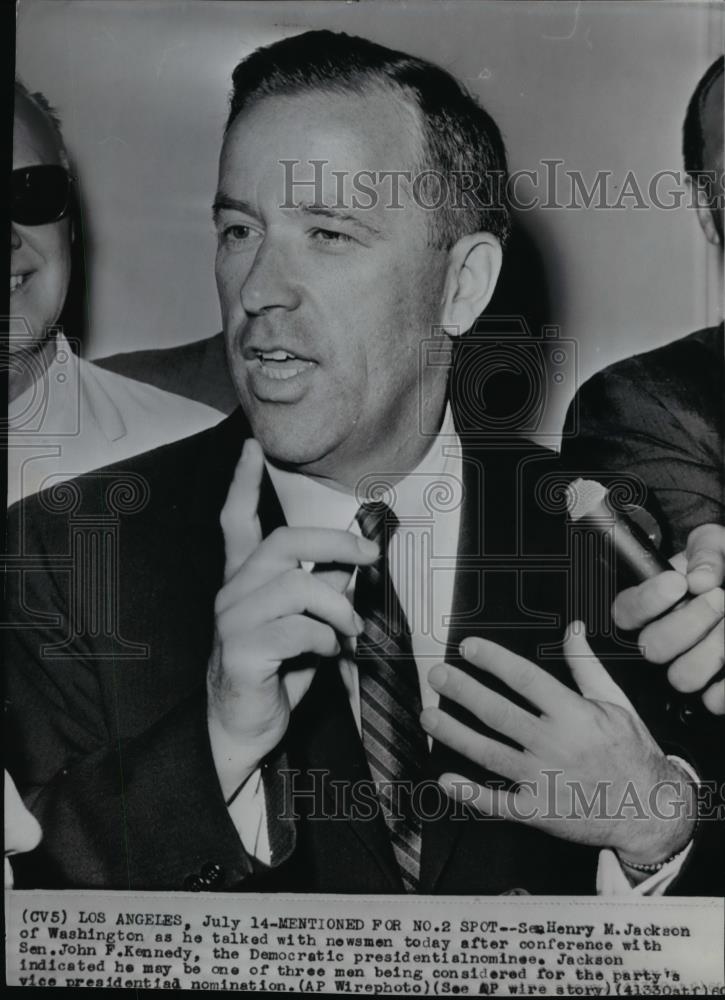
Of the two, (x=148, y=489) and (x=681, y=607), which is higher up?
(x=148, y=489)

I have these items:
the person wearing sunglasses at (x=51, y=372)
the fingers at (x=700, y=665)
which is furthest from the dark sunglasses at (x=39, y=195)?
the fingers at (x=700, y=665)

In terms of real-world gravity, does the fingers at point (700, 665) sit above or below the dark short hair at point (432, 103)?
below

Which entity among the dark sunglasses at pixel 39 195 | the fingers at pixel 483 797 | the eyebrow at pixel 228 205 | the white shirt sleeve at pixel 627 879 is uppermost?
the dark sunglasses at pixel 39 195

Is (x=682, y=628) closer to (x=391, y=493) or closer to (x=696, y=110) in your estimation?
(x=391, y=493)

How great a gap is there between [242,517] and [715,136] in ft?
3.16

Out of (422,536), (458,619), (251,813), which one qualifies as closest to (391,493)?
(422,536)

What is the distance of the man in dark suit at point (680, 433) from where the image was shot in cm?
160

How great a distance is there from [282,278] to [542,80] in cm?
52

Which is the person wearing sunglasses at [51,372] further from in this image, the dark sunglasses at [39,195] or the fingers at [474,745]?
the fingers at [474,745]

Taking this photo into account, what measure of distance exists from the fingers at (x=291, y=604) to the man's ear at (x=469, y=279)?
1.47 ft

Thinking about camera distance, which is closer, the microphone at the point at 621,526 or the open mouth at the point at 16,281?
the microphone at the point at 621,526

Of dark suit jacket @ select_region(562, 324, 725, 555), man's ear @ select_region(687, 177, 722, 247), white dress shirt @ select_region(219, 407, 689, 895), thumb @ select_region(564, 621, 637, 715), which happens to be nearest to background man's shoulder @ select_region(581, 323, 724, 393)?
dark suit jacket @ select_region(562, 324, 725, 555)

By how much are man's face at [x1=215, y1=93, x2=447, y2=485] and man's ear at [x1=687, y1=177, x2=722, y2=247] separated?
41cm

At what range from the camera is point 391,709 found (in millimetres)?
1607
